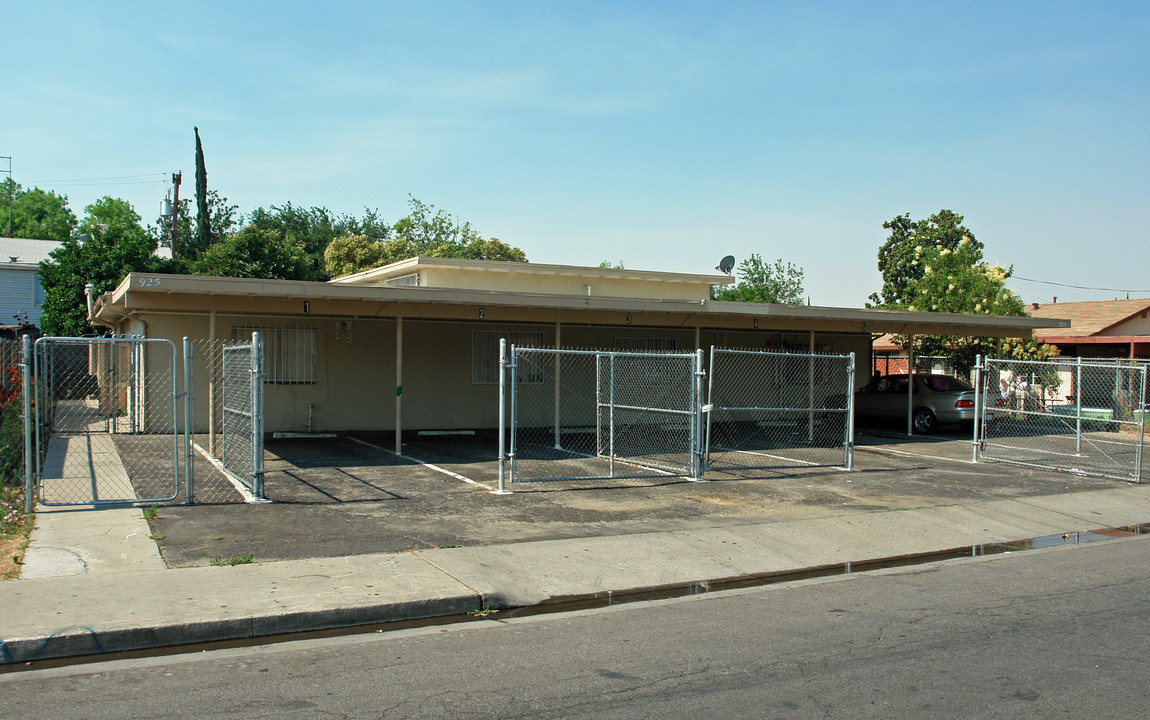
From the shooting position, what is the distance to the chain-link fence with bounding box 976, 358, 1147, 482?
49.0 feet

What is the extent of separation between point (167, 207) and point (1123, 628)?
1941 inches

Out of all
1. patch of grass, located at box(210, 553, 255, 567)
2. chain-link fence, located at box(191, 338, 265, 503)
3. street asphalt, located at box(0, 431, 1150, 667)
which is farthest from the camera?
chain-link fence, located at box(191, 338, 265, 503)

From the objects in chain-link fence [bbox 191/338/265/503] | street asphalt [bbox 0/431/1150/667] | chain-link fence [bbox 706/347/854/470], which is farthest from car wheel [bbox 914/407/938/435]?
chain-link fence [bbox 191/338/265/503]

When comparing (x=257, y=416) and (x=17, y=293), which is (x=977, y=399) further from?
(x=17, y=293)

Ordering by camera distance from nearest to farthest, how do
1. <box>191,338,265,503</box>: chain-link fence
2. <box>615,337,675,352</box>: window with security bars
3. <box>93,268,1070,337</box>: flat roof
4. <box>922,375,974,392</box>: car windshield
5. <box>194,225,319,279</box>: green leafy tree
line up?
<box>191,338,265,503</box>: chain-link fence
<box>93,268,1070,337</box>: flat roof
<box>922,375,974,392</box>: car windshield
<box>615,337,675,352</box>: window with security bars
<box>194,225,319,279</box>: green leafy tree

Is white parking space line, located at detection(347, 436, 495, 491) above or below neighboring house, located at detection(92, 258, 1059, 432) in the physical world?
below

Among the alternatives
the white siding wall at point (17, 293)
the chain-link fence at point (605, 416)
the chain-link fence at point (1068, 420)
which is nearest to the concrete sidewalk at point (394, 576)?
the chain-link fence at point (605, 416)

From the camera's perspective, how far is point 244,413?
1057cm

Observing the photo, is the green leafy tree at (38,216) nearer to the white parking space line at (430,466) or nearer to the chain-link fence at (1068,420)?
the white parking space line at (430,466)

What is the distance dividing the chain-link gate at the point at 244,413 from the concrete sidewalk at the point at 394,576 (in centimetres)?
152

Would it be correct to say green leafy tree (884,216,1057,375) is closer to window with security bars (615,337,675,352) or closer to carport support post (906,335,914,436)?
carport support post (906,335,914,436)

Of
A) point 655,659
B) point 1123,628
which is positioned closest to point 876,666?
point 655,659

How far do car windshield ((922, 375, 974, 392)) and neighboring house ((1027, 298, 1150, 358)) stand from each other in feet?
33.7

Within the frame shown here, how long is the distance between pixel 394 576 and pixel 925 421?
56.1ft
